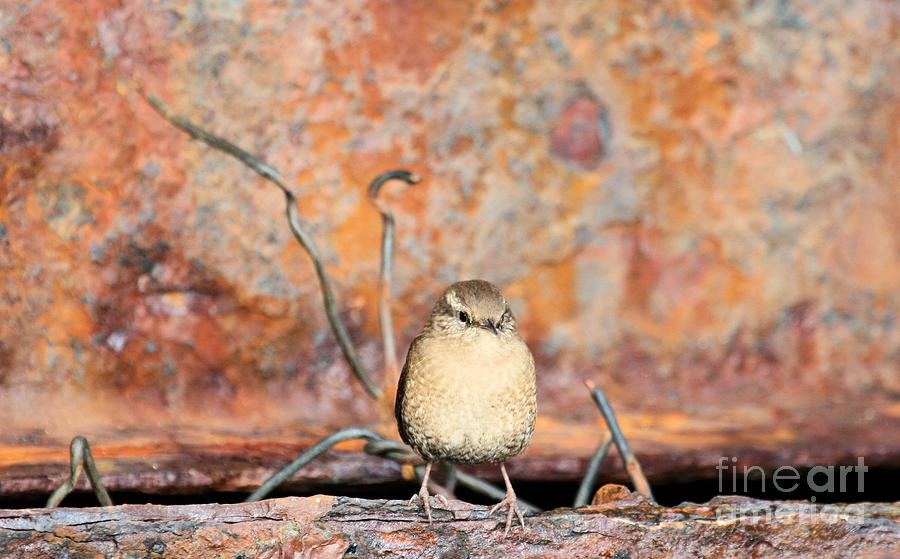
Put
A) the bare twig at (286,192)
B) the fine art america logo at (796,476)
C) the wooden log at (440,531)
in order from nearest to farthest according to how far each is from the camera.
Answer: the wooden log at (440,531), the bare twig at (286,192), the fine art america logo at (796,476)

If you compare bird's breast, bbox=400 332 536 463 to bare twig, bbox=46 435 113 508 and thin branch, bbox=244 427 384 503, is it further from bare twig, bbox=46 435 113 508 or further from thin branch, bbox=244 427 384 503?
bare twig, bbox=46 435 113 508

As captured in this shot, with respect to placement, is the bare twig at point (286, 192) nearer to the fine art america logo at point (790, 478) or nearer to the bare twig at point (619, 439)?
the bare twig at point (619, 439)

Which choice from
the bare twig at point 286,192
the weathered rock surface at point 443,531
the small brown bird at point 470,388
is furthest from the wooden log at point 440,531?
the bare twig at point 286,192

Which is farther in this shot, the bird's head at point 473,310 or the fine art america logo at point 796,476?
the fine art america logo at point 796,476

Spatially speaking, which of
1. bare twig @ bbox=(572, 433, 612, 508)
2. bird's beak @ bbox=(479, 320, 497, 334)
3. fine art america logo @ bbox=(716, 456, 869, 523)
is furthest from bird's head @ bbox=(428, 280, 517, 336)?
fine art america logo @ bbox=(716, 456, 869, 523)

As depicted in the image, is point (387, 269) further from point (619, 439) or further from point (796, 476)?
point (796, 476)

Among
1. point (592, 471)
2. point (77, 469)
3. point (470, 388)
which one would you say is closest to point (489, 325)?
point (470, 388)

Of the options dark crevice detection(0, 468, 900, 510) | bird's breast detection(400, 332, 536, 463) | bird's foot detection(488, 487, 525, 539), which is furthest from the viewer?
dark crevice detection(0, 468, 900, 510)

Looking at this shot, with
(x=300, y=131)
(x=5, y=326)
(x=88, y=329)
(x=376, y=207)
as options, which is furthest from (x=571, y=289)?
(x=5, y=326)
